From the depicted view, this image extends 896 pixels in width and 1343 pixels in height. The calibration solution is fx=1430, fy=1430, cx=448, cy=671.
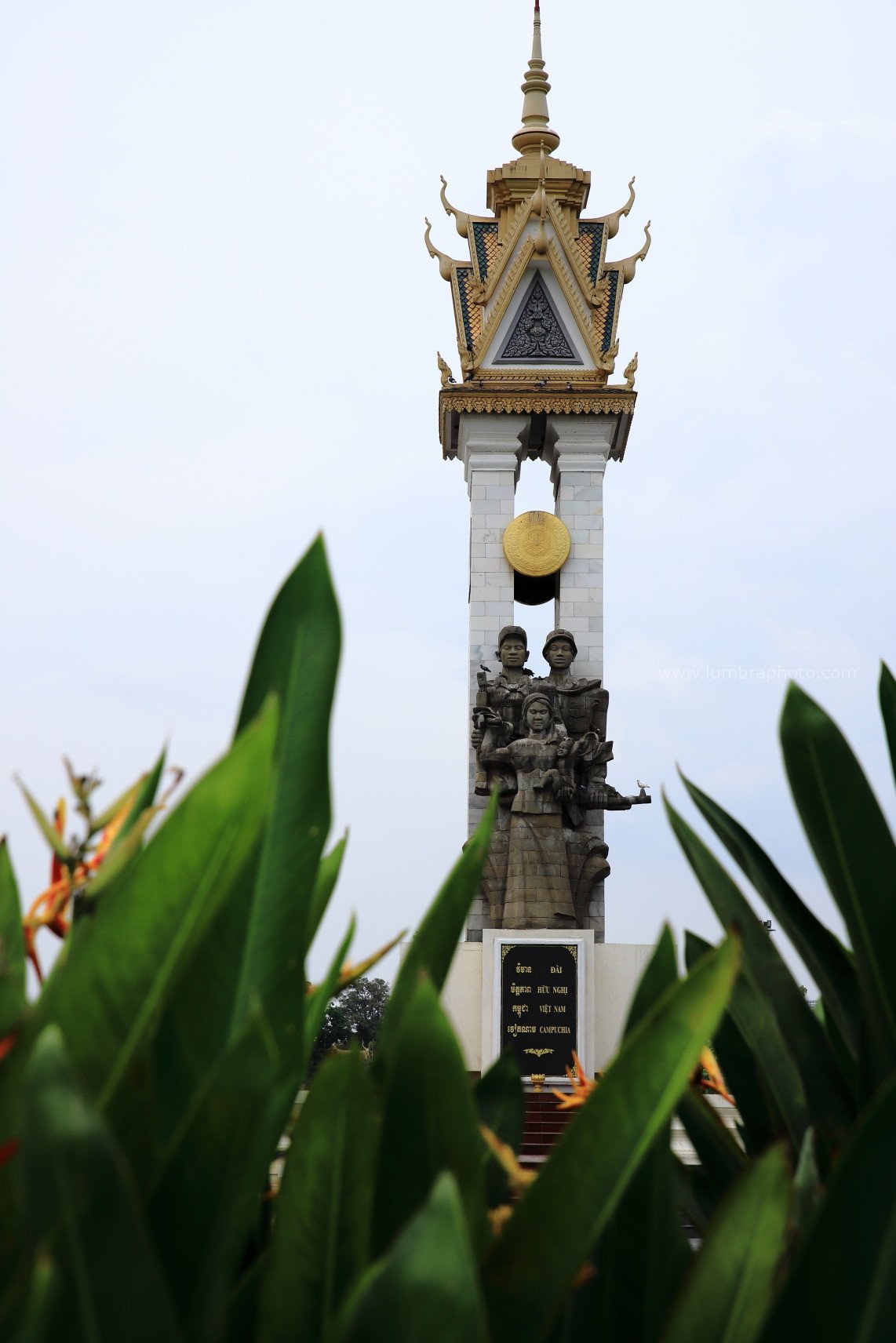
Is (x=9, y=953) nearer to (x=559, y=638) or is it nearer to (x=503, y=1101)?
(x=503, y=1101)

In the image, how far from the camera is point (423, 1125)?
2.28 ft

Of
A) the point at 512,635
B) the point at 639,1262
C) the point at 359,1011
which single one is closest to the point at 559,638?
the point at 512,635

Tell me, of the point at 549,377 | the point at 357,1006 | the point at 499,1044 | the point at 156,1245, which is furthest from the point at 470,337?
the point at 156,1245

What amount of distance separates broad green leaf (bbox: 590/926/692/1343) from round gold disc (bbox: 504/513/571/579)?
13704mm

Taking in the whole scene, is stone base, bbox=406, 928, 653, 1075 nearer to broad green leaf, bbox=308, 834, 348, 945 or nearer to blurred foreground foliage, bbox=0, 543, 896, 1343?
broad green leaf, bbox=308, 834, 348, 945

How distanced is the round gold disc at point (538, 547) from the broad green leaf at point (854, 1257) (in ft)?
45.5

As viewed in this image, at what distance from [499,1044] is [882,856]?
37.2 ft

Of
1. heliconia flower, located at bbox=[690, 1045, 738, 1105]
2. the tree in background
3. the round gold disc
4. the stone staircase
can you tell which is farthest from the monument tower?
heliconia flower, located at bbox=[690, 1045, 738, 1105]

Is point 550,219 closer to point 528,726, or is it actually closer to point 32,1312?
point 528,726

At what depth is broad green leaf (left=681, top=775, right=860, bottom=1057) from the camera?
109cm

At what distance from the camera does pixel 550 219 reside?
14938mm

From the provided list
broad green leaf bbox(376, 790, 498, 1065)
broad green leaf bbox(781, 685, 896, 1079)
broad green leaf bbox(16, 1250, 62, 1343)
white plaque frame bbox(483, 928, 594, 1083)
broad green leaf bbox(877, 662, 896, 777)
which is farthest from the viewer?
white plaque frame bbox(483, 928, 594, 1083)

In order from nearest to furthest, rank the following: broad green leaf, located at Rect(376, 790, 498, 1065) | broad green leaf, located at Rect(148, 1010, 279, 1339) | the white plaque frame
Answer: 1. broad green leaf, located at Rect(148, 1010, 279, 1339)
2. broad green leaf, located at Rect(376, 790, 498, 1065)
3. the white plaque frame

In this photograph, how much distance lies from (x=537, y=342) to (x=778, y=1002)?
14.1 m
